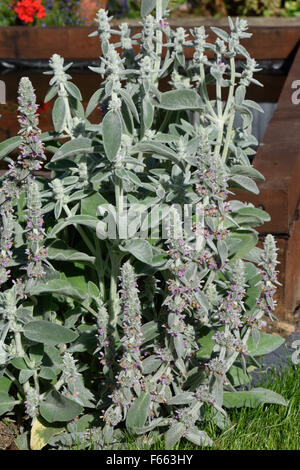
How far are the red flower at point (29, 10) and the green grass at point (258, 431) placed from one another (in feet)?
17.3

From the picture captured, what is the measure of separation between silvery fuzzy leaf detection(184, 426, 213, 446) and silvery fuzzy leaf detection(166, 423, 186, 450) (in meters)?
0.02

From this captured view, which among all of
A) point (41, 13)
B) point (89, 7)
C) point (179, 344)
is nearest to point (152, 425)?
point (179, 344)

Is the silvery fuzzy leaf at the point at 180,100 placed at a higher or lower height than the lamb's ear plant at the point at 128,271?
higher

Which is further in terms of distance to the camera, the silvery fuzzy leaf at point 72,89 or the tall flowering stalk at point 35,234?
the silvery fuzzy leaf at point 72,89

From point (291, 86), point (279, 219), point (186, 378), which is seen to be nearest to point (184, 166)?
point (186, 378)

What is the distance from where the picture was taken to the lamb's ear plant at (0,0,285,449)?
2.19m

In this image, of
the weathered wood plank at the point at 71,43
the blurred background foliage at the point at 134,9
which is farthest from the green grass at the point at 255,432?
the blurred background foliage at the point at 134,9

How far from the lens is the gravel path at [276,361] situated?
2.87m

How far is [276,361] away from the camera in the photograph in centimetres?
305

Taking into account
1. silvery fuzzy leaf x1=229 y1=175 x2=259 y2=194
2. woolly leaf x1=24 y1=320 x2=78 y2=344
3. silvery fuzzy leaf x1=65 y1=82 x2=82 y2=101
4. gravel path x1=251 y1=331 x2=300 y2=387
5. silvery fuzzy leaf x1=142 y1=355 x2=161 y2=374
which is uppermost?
silvery fuzzy leaf x1=65 y1=82 x2=82 y2=101

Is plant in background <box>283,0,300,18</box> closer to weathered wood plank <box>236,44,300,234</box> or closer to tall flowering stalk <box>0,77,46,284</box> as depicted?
weathered wood plank <box>236,44,300,234</box>

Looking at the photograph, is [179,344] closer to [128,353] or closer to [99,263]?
[128,353]

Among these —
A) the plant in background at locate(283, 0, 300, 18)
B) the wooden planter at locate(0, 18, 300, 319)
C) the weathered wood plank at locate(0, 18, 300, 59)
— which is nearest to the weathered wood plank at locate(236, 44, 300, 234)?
the wooden planter at locate(0, 18, 300, 319)

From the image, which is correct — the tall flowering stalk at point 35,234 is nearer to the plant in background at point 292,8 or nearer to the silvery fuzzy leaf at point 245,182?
the silvery fuzzy leaf at point 245,182
